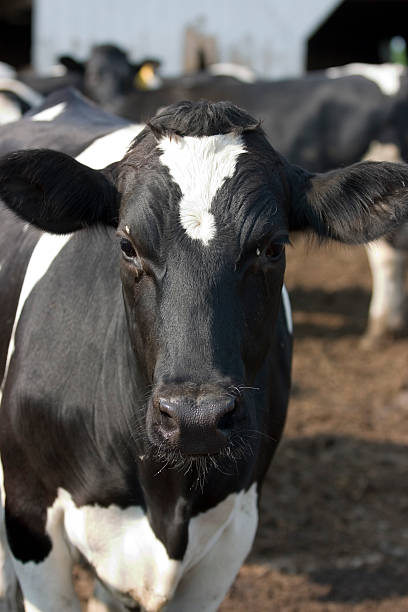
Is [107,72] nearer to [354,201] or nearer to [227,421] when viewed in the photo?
[354,201]

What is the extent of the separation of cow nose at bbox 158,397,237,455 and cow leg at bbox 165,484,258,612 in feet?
2.89

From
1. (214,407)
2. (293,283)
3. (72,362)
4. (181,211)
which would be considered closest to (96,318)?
(72,362)

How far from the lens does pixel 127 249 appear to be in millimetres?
2510

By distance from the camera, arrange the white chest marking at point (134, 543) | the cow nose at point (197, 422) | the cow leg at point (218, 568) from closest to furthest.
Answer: the cow nose at point (197, 422)
the white chest marking at point (134, 543)
the cow leg at point (218, 568)

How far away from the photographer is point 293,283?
955cm

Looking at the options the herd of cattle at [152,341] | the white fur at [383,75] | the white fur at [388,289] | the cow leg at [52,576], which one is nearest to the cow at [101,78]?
the white fur at [383,75]

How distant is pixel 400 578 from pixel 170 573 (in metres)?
1.74

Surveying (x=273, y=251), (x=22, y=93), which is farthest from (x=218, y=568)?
(x=22, y=93)

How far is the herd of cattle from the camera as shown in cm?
232

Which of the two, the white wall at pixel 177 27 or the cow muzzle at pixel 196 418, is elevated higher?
the cow muzzle at pixel 196 418

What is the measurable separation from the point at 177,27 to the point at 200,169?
12.6 meters

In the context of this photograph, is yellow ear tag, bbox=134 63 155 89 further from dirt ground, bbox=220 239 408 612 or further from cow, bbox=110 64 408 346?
dirt ground, bbox=220 239 408 612

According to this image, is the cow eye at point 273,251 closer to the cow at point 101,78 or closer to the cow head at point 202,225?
the cow head at point 202,225

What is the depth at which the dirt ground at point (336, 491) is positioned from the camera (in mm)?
4059
